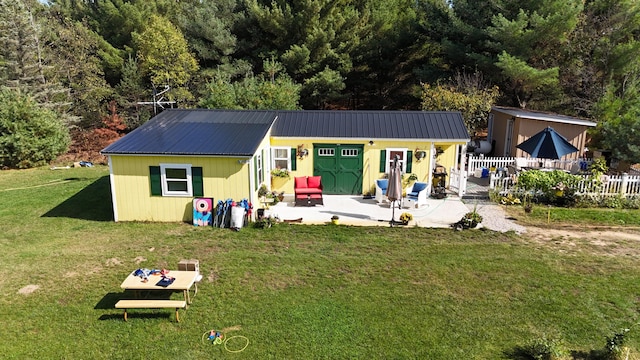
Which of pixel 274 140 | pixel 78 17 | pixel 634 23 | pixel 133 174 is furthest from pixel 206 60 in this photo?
pixel 634 23

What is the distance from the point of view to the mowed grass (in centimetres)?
782

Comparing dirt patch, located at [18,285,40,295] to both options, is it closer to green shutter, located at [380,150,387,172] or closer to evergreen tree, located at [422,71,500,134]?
green shutter, located at [380,150,387,172]

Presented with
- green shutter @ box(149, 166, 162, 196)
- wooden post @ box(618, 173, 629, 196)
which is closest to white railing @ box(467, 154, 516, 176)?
wooden post @ box(618, 173, 629, 196)

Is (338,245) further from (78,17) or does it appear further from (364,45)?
(78,17)

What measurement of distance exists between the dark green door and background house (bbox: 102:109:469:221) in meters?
0.04

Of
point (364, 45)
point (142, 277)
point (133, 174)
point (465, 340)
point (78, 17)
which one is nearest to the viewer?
point (465, 340)

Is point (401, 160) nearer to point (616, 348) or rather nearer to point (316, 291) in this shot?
point (316, 291)

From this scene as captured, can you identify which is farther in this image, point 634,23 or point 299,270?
point 634,23

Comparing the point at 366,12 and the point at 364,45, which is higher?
the point at 366,12

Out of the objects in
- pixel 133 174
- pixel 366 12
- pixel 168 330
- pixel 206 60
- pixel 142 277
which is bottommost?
pixel 168 330

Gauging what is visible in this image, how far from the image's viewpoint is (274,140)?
16.5m

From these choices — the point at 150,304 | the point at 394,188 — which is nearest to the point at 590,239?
the point at 394,188

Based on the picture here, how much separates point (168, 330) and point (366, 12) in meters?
27.6

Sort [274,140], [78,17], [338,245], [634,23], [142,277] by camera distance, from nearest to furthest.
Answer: [142,277], [338,245], [274,140], [634,23], [78,17]
